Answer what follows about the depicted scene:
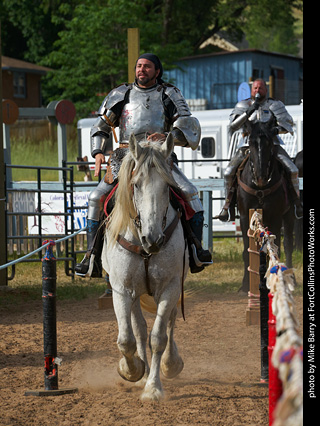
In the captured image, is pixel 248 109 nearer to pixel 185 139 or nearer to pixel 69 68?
pixel 185 139

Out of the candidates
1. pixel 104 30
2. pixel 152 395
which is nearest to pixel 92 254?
pixel 152 395

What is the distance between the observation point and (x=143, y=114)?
636 centimetres

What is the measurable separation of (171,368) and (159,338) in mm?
572

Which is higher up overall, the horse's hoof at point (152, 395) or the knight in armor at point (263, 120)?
the knight in armor at point (263, 120)

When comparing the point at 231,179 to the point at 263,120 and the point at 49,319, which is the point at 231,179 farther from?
the point at 49,319

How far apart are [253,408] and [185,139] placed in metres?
2.41

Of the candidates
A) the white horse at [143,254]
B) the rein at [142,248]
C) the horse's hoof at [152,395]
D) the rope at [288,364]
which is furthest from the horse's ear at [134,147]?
the rope at [288,364]

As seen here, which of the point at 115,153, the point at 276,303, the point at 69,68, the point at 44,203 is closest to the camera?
the point at 276,303

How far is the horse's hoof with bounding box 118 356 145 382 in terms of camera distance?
5.90 metres

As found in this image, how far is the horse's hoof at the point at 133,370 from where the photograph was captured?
5.90 metres

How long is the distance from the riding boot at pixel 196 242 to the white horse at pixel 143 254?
0.81ft

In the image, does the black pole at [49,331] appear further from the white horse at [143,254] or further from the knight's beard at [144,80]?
the knight's beard at [144,80]
